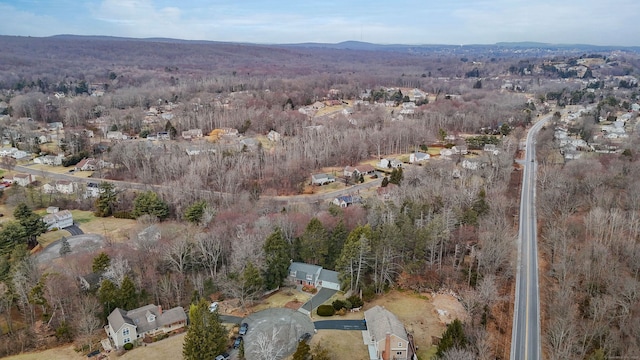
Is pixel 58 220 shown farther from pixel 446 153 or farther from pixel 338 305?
pixel 446 153

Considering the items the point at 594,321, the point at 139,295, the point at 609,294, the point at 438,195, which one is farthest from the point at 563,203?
the point at 139,295

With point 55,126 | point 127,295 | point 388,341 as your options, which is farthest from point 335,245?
point 55,126

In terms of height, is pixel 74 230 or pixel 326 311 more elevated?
pixel 326 311

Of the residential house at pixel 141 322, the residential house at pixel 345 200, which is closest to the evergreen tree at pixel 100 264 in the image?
the residential house at pixel 141 322

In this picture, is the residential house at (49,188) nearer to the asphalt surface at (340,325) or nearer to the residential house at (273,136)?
the residential house at (273,136)

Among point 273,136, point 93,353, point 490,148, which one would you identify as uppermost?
point 273,136

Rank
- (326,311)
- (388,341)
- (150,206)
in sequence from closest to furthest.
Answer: (388,341), (326,311), (150,206)
